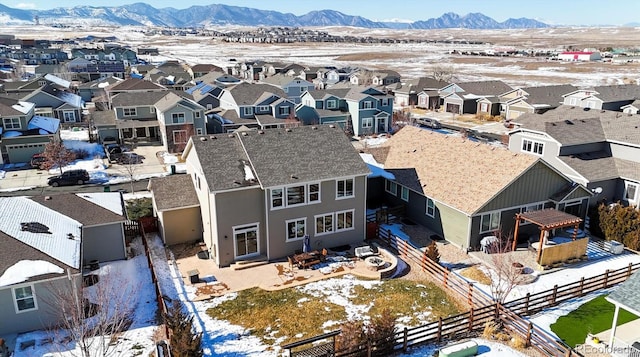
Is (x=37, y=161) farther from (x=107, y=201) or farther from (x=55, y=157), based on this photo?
(x=107, y=201)

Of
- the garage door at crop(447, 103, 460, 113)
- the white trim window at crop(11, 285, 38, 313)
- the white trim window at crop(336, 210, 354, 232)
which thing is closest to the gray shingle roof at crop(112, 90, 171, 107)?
the white trim window at crop(336, 210, 354, 232)

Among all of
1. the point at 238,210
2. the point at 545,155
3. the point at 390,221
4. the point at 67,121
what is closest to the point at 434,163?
the point at 390,221

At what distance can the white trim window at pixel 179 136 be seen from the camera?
5241cm

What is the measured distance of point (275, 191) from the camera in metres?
25.4

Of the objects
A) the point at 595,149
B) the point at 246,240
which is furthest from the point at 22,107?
the point at 595,149

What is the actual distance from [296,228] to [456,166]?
11685 millimetres

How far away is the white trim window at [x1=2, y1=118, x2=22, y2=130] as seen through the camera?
47.8 m

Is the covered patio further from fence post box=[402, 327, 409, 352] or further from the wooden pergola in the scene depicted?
fence post box=[402, 327, 409, 352]

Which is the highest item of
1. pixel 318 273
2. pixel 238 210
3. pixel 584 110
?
pixel 584 110

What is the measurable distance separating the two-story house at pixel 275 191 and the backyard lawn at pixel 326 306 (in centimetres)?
374

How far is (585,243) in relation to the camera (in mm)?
25922

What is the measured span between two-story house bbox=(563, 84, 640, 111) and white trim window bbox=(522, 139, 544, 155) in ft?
94.3

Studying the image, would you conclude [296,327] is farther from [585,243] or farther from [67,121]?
[67,121]

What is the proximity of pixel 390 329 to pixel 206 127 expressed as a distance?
45217 mm
